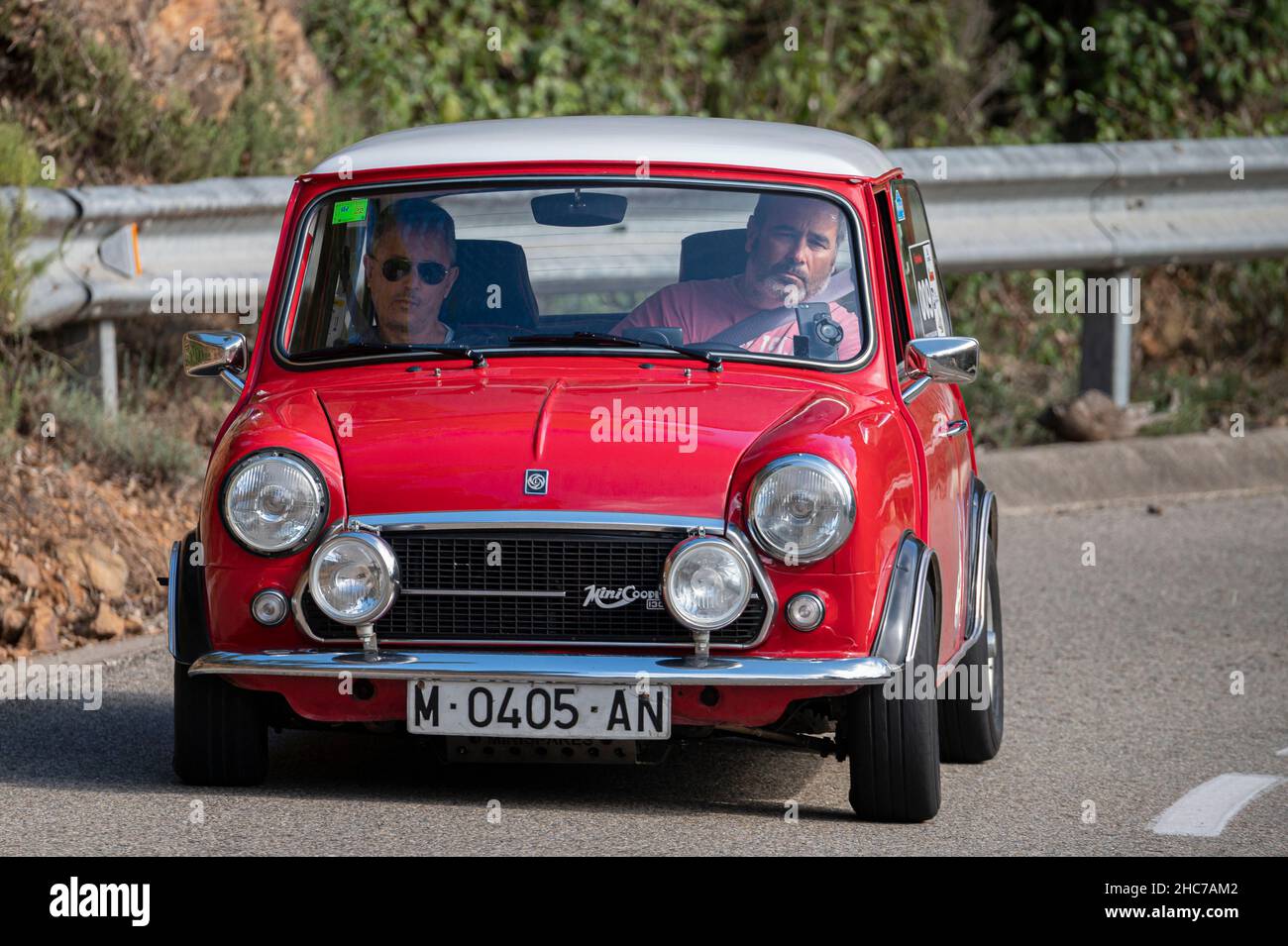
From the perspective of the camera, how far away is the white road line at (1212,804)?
516 cm

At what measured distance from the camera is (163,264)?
9422 millimetres

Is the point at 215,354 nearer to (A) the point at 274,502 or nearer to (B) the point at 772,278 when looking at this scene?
(A) the point at 274,502

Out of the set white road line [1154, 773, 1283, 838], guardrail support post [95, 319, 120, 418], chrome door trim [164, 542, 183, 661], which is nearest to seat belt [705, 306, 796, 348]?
chrome door trim [164, 542, 183, 661]

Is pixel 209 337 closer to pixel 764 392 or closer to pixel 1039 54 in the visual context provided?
pixel 764 392

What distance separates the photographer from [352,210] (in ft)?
19.0

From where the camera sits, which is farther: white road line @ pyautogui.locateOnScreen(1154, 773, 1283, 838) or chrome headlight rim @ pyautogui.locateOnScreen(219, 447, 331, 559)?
white road line @ pyautogui.locateOnScreen(1154, 773, 1283, 838)

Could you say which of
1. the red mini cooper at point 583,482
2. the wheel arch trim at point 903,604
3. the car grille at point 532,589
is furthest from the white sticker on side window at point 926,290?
the car grille at point 532,589

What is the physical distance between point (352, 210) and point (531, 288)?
0.55 m

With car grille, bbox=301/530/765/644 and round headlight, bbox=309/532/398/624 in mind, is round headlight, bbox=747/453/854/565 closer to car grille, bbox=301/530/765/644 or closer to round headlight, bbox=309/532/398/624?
car grille, bbox=301/530/765/644

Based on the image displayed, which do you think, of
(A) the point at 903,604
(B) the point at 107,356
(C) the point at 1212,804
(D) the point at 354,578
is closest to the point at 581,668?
(D) the point at 354,578

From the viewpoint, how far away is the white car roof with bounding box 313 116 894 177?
5688mm

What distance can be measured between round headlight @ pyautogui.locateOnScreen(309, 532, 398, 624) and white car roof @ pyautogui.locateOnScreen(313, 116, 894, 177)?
1305 millimetres

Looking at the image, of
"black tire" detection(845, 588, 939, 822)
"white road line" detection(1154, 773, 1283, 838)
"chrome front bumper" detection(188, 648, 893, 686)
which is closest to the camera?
"chrome front bumper" detection(188, 648, 893, 686)

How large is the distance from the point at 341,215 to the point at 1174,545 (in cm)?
497
